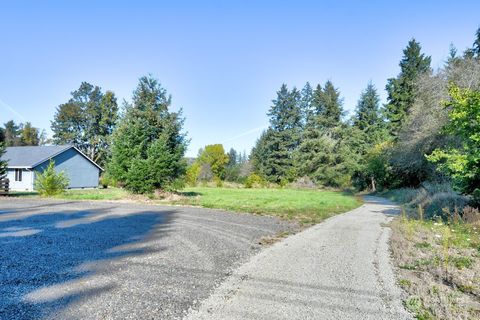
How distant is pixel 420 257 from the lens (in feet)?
21.2

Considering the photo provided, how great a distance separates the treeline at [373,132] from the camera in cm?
2009

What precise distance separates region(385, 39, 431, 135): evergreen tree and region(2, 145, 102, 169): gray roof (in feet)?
137

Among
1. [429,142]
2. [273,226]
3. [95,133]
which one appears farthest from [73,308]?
[95,133]

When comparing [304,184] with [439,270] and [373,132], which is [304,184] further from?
[439,270]

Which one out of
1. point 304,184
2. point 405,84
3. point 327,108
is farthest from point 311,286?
point 327,108

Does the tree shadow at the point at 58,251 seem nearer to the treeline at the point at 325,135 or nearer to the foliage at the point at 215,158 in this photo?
the treeline at the point at 325,135

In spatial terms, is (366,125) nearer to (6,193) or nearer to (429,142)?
(429,142)

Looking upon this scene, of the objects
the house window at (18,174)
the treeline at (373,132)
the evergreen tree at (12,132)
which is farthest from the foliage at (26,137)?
the treeline at (373,132)

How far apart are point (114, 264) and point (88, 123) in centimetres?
5711

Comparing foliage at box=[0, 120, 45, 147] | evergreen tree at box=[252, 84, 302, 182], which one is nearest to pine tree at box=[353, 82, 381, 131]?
evergreen tree at box=[252, 84, 302, 182]

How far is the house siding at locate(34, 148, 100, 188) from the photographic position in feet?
110

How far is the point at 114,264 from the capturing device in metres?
5.53

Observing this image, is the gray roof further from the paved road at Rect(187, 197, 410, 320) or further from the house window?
the paved road at Rect(187, 197, 410, 320)

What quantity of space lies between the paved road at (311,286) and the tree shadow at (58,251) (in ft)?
5.96
